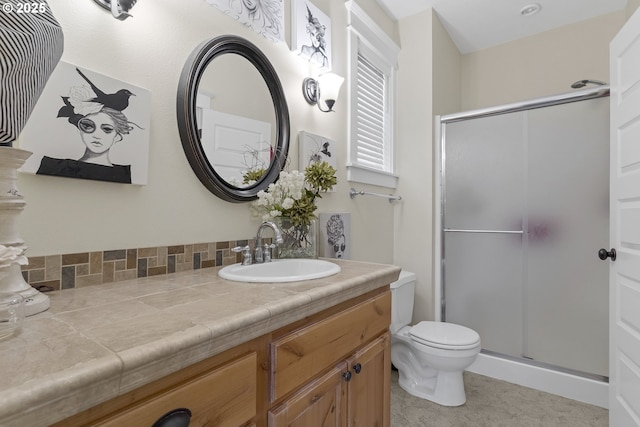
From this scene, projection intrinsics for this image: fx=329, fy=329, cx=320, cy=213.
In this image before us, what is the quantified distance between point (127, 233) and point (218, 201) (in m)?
0.37

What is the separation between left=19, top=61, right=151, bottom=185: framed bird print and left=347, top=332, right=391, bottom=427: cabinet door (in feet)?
3.19

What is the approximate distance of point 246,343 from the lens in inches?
29.2

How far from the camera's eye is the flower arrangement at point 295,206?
4.86 ft

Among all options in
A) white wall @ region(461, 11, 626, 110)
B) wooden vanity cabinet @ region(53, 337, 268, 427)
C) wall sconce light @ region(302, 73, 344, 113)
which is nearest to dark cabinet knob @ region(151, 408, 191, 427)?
wooden vanity cabinet @ region(53, 337, 268, 427)

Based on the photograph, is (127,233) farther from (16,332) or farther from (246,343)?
(246,343)

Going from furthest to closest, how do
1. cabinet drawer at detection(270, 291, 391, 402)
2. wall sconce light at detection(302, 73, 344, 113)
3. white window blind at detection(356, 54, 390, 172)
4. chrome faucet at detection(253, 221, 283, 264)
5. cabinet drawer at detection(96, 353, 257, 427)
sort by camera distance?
1. white window blind at detection(356, 54, 390, 172)
2. wall sconce light at detection(302, 73, 344, 113)
3. chrome faucet at detection(253, 221, 283, 264)
4. cabinet drawer at detection(270, 291, 391, 402)
5. cabinet drawer at detection(96, 353, 257, 427)

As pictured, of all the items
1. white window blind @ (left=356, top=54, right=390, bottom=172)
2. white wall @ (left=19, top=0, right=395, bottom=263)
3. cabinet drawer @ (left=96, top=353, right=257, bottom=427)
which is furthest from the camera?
white window blind @ (left=356, top=54, right=390, bottom=172)

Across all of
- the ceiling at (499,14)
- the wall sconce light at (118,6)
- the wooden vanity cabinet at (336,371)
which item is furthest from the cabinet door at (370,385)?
the ceiling at (499,14)

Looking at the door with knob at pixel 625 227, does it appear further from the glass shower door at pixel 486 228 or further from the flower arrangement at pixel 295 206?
the flower arrangement at pixel 295 206

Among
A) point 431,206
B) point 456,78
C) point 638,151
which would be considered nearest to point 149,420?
point 638,151

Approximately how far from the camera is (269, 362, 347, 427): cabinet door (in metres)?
0.84

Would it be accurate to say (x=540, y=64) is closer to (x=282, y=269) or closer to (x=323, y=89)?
(x=323, y=89)

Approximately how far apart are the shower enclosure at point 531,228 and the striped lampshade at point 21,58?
250 centimetres

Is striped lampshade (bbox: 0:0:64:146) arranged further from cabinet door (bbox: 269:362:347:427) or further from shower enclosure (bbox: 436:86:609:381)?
shower enclosure (bbox: 436:86:609:381)
